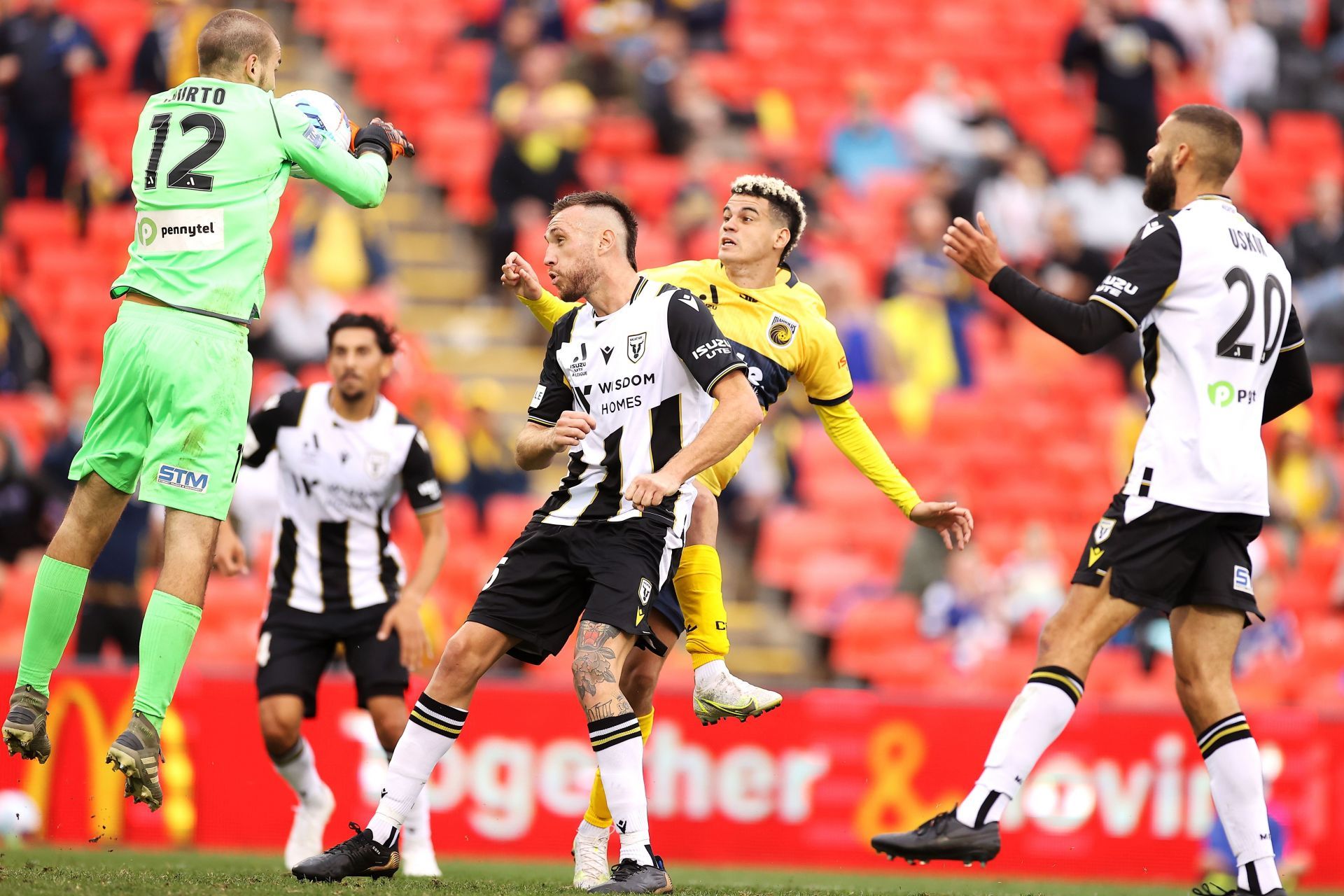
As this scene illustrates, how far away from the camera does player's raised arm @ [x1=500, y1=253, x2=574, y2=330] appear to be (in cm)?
659

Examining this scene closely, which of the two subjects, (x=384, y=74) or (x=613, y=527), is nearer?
(x=613, y=527)

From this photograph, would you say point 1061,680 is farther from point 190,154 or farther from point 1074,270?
point 1074,270

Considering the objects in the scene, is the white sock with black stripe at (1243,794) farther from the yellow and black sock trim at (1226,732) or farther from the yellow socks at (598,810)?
the yellow socks at (598,810)

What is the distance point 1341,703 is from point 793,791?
17.1 feet

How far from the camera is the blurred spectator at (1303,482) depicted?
47.2 feet

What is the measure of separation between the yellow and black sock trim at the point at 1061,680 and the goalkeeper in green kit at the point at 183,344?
3.07m

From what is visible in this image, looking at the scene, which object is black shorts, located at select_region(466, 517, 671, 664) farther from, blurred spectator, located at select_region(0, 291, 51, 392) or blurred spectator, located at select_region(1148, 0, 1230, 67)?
blurred spectator, located at select_region(1148, 0, 1230, 67)

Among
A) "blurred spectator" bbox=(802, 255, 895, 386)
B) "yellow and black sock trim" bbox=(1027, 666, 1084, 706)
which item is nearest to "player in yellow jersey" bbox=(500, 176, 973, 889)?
"yellow and black sock trim" bbox=(1027, 666, 1084, 706)

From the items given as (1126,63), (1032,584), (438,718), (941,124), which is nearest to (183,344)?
(438,718)

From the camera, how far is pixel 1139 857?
10.6 metres

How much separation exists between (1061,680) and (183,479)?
10.7 feet

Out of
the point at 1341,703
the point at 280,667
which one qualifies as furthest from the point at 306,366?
the point at 1341,703

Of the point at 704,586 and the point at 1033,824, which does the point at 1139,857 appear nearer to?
the point at 1033,824

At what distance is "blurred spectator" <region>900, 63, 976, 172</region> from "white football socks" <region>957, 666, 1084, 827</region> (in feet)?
38.6
